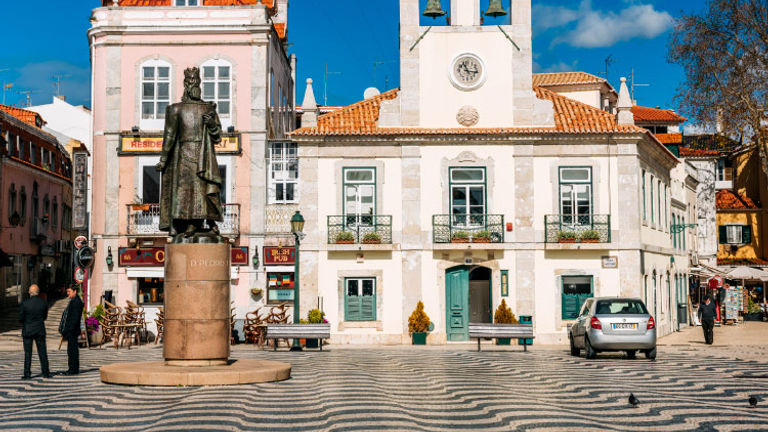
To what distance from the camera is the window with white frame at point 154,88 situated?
1254 inches

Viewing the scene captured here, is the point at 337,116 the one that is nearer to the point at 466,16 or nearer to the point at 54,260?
the point at 466,16

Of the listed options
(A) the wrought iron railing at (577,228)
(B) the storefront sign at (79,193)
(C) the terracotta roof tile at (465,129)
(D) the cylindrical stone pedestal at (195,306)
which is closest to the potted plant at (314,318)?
(C) the terracotta roof tile at (465,129)

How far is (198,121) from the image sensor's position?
15.8 metres

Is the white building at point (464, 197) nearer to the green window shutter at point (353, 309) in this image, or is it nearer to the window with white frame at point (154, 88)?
the green window shutter at point (353, 309)

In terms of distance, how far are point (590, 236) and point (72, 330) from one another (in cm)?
1762

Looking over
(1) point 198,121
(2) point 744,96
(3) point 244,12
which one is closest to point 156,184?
(3) point 244,12

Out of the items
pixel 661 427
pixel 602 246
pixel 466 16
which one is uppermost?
pixel 466 16

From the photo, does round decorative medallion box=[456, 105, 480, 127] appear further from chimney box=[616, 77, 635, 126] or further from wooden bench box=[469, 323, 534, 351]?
wooden bench box=[469, 323, 534, 351]

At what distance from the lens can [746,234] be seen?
56.3m

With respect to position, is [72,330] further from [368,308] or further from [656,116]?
[656,116]

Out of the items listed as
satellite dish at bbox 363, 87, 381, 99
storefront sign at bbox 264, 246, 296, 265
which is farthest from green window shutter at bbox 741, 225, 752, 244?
storefront sign at bbox 264, 246, 296, 265

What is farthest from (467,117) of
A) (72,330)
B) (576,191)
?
(72,330)

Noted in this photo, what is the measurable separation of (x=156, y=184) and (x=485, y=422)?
23.7 meters

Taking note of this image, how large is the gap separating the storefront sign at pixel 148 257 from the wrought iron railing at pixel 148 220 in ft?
1.91
